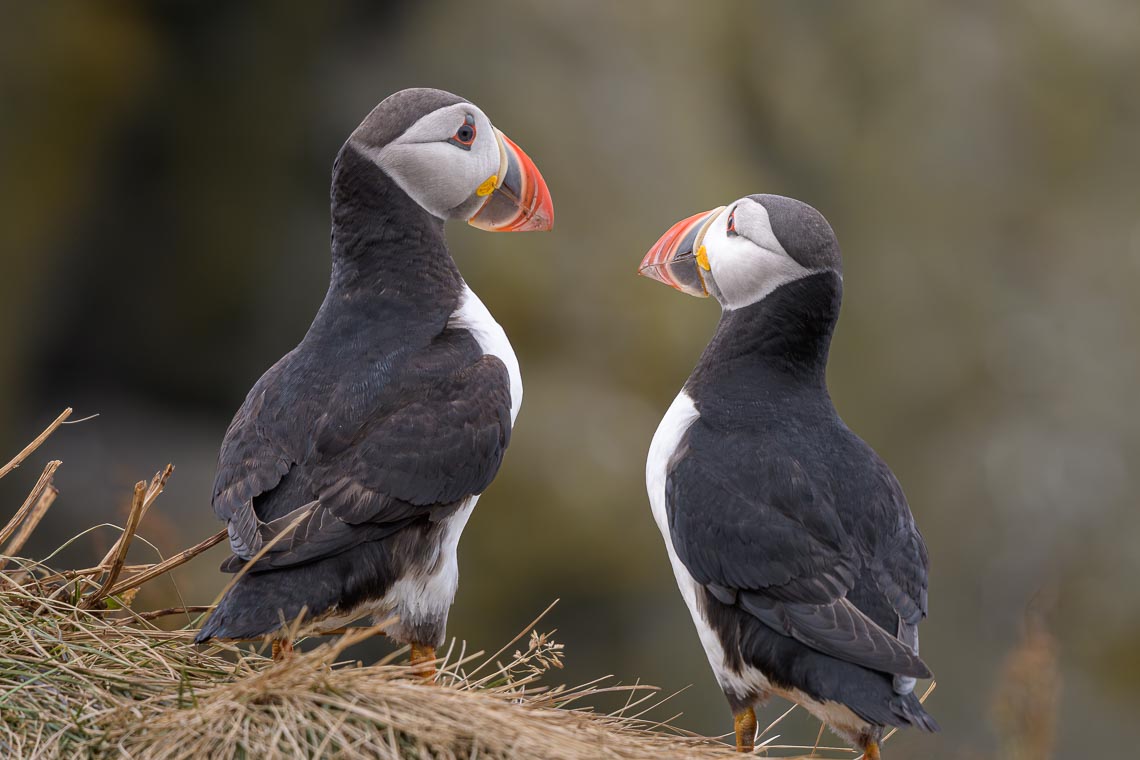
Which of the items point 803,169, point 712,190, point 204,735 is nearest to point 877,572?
point 204,735

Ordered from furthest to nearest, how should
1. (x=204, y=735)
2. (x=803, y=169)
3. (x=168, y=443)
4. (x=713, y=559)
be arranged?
(x=803, y=169)
(x=168, y=443)
(x=713, y=559)
(x=204, y=735)

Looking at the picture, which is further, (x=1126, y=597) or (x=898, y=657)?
(x=1126, y=597)

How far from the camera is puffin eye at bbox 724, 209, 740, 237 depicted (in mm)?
3652

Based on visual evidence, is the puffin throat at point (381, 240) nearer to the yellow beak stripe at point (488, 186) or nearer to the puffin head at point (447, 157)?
the puffin head at point (447, 157)

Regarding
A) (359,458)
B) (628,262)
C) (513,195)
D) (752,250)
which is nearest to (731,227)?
(752,250)

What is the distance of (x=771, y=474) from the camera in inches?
131

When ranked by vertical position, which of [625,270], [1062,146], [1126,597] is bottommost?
[1126,597]

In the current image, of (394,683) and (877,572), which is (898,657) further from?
(394,683)

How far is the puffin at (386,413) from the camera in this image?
312 centimetres

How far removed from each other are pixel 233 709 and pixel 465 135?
5.91 feet

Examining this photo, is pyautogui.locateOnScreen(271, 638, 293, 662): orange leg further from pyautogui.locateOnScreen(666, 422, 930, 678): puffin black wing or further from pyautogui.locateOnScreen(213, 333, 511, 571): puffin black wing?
pyautogui.locateOnScreen(666, 422, 930, 678): puffin black wing

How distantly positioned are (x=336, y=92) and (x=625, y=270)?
2.12 meters

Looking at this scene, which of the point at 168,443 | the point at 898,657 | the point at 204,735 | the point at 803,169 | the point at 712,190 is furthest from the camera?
the point at 803,169

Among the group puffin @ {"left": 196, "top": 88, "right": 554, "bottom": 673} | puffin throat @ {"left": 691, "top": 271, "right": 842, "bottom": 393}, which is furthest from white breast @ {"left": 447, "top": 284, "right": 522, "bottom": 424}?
puffin throat @ {"left": 691, "top": 271, "right": 842, "bottom": 393}
